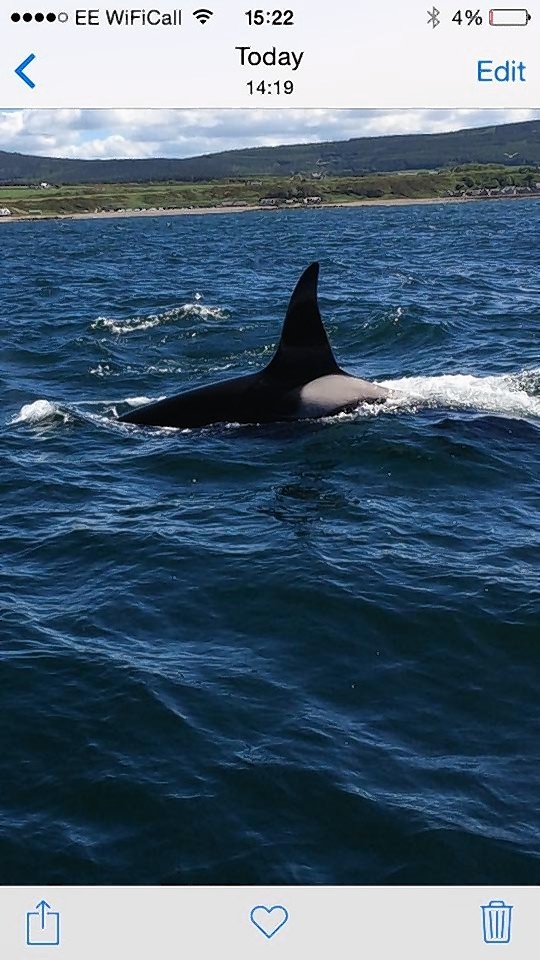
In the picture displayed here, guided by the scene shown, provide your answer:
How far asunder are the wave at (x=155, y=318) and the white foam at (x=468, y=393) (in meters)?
15.3

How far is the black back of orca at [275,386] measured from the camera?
74.4ft

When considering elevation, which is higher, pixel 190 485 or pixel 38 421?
pixel 38 421

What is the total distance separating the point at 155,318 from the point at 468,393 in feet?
66.0

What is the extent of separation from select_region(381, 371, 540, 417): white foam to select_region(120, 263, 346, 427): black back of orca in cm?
259

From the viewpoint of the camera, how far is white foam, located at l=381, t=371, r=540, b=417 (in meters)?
25.6

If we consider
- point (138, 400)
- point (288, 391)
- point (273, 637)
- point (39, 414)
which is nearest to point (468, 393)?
point (288, 391)

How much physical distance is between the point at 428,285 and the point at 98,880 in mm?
48422

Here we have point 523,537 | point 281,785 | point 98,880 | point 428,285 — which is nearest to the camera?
point 98,880

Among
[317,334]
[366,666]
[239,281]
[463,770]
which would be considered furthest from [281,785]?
[239,281]

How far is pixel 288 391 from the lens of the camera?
2373cm

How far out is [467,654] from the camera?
547 inches

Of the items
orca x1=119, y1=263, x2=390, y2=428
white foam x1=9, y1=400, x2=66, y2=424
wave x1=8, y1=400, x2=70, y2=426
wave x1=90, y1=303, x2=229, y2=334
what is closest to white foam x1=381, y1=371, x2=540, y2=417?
orca x1=119, y1=263, x2=390, y2=428

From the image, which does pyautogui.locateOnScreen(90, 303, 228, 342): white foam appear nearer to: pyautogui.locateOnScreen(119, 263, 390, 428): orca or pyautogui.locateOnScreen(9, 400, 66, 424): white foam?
pyautogui.locateOnScreen(9, 400, 66, 424): white foam

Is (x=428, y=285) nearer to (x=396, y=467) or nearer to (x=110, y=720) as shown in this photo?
(x=396, y=467)
